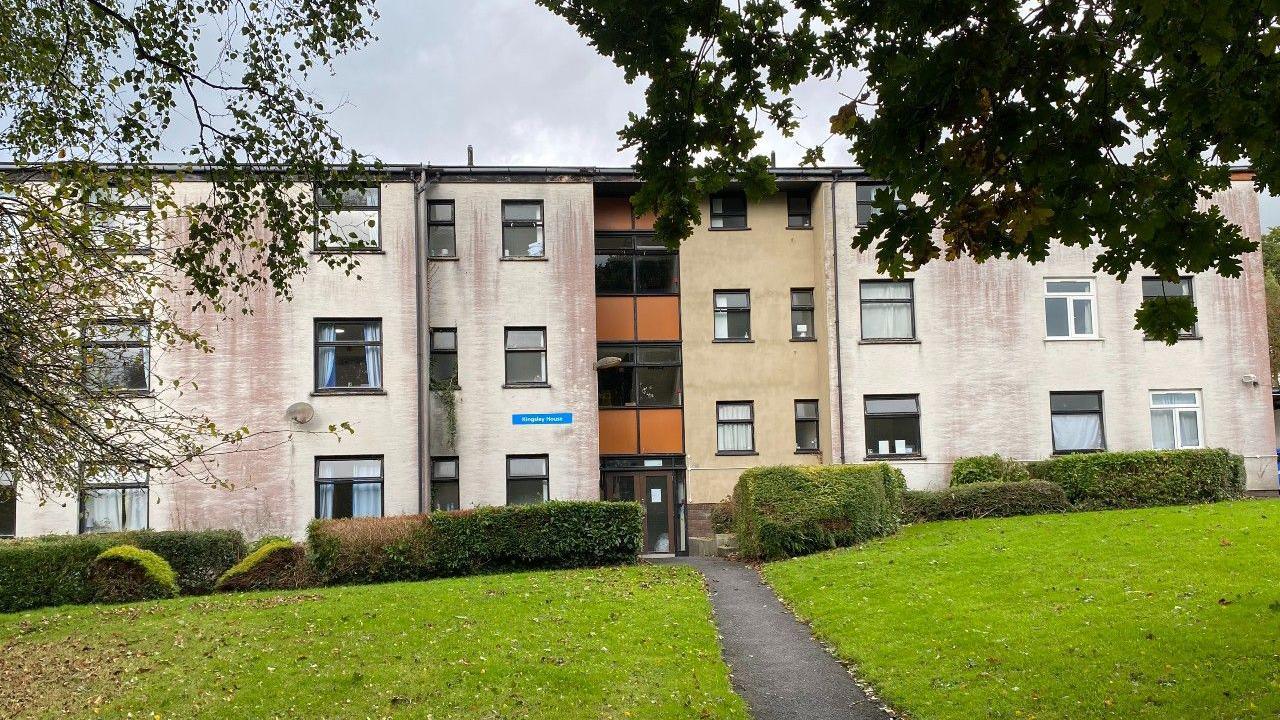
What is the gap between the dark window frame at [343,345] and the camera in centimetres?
2445

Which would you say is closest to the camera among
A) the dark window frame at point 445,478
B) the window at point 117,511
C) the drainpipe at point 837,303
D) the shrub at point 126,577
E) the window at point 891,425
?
the shrub at point 126,577

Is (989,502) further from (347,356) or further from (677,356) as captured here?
(347,356)

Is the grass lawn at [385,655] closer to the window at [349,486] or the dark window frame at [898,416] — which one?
the window at [349,486]

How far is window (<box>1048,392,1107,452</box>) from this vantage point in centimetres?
2720

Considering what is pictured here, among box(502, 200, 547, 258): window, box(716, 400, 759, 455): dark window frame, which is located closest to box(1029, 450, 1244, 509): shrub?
box(716, 400, 759, 455): dark window frame

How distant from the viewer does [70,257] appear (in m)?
9.80

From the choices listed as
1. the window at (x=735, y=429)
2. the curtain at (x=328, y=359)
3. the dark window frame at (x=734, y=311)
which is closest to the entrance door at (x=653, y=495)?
the window at (x=735, y=429)

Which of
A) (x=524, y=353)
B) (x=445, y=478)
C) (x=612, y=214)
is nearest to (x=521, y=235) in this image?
(x=612, y=214)

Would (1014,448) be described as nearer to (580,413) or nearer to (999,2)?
(580,413)

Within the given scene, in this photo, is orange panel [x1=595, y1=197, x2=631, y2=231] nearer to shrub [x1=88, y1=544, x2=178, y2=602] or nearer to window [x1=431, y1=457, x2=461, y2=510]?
window [x1=431, y1=457, x2=461, y2=510]

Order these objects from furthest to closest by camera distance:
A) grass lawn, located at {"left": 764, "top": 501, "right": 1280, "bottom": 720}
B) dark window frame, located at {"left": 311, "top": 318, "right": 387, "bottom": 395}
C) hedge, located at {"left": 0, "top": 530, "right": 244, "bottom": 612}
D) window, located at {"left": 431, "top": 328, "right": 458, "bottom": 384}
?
1. window, located at {"left": 431, "top": 328, "right": 458, "bottom": 384}
2. dark window frame, located at {"left": 311, "top": 318, "right": 387, "bottom": 395}
3. hedge, located at {"left": 0, "top": 530, "right": 244, "bottom": 612}
4. grass lawn, located at {"left": 764, "top": 501, "right": 1280, "bottom": 720}

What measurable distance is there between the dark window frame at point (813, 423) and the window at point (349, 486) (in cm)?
1048

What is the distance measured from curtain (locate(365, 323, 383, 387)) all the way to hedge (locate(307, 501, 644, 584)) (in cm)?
510

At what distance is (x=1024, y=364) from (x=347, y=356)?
16.7 m
